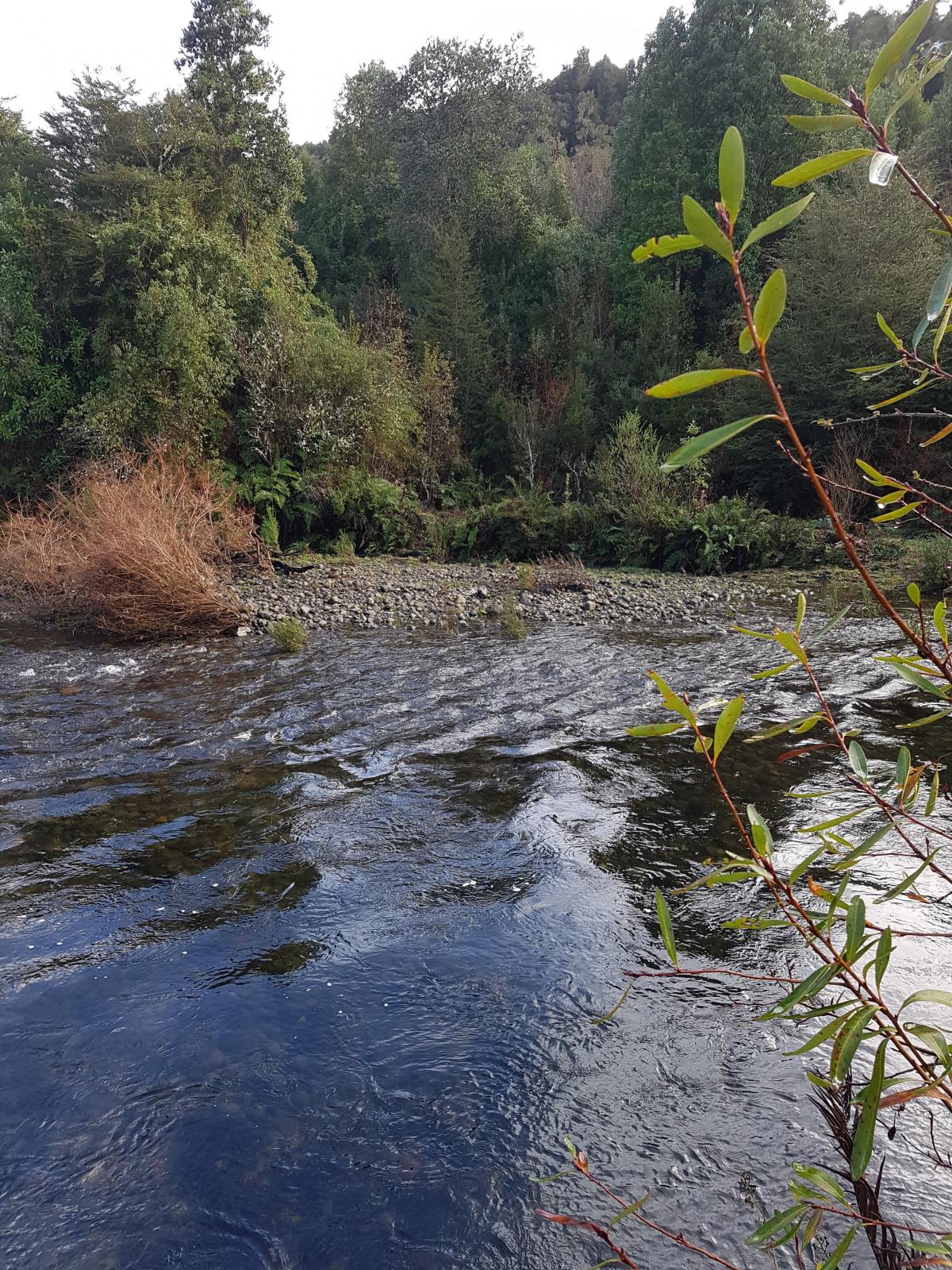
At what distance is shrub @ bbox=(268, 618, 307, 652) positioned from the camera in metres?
10.1

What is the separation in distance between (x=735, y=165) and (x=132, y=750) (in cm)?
670

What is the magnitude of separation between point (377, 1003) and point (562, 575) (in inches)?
425

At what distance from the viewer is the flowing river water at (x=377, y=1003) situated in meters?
2.55

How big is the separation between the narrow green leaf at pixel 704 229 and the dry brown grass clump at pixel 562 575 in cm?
1241

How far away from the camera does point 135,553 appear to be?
408 inches

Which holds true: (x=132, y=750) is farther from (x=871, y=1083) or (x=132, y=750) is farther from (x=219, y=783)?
(x=871, y=1083)

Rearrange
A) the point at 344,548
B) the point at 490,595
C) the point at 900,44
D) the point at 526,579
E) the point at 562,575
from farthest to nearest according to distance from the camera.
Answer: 1. the point at 344,548
2. the point at 562,575
3. the point at 526,579
4. the point at 490,595
5. the point at 900,44

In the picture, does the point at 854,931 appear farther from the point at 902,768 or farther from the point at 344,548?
the point at 344,548

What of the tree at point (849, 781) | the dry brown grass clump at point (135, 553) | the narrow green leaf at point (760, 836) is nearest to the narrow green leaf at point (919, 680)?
the tree at point (849, 781)

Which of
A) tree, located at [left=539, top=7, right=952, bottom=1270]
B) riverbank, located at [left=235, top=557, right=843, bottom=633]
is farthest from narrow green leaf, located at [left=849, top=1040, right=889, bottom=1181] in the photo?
riverbank, located at [left=235, top=557, right=843, bottom=633]

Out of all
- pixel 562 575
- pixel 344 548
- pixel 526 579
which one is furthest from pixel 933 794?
pixel 344 548

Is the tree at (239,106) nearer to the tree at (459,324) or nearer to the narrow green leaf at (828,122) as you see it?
the tree at (459,324)

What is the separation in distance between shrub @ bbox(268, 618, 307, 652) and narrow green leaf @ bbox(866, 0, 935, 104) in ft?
30.8

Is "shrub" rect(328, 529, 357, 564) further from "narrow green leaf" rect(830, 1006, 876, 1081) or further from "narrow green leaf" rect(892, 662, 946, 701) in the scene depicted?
"narrow green leaf" rect(830, 1006, 876, 1081)
